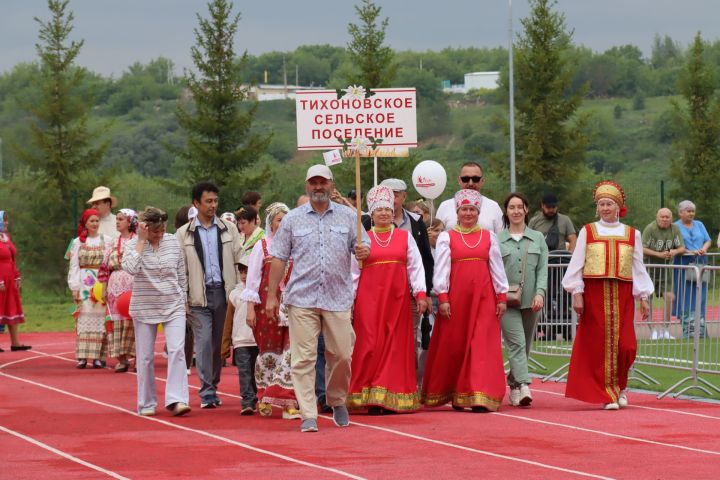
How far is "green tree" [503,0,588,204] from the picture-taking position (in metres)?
39.7

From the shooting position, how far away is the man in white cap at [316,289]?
1197 centimetres

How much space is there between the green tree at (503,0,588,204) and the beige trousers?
28148 mm

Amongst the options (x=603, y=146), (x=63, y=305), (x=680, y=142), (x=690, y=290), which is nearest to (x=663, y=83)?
(x=603, y=146)

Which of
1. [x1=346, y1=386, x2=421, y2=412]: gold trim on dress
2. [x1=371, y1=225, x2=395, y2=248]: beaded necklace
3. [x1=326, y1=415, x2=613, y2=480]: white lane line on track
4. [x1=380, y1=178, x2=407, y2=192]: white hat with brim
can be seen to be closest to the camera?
[x1=326, y1=415, x2=613, y2=480]: white lane line on track

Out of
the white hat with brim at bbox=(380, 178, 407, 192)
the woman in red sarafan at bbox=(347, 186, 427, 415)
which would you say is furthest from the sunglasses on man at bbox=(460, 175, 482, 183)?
the woman in red sarafan at bbox=(347, 186, 427, 415)

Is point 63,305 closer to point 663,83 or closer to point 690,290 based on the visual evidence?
point 690,290

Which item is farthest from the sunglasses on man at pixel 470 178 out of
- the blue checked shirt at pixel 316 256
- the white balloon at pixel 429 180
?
the white balloon at pixel 429 180

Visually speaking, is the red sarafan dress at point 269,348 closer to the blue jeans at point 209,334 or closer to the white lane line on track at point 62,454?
the blue jeans at point 209,334

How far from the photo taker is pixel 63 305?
33906 mm

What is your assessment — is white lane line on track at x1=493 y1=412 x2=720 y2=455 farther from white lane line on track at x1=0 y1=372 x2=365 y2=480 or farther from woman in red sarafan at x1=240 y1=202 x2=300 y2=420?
white lane line on track at x1=0 y1=372 x2=365 y2=480

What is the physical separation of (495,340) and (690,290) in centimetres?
365

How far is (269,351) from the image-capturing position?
12984 mm

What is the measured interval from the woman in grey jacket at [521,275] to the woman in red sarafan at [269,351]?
2166 millimetres

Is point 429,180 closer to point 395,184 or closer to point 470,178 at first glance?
point 470,178
